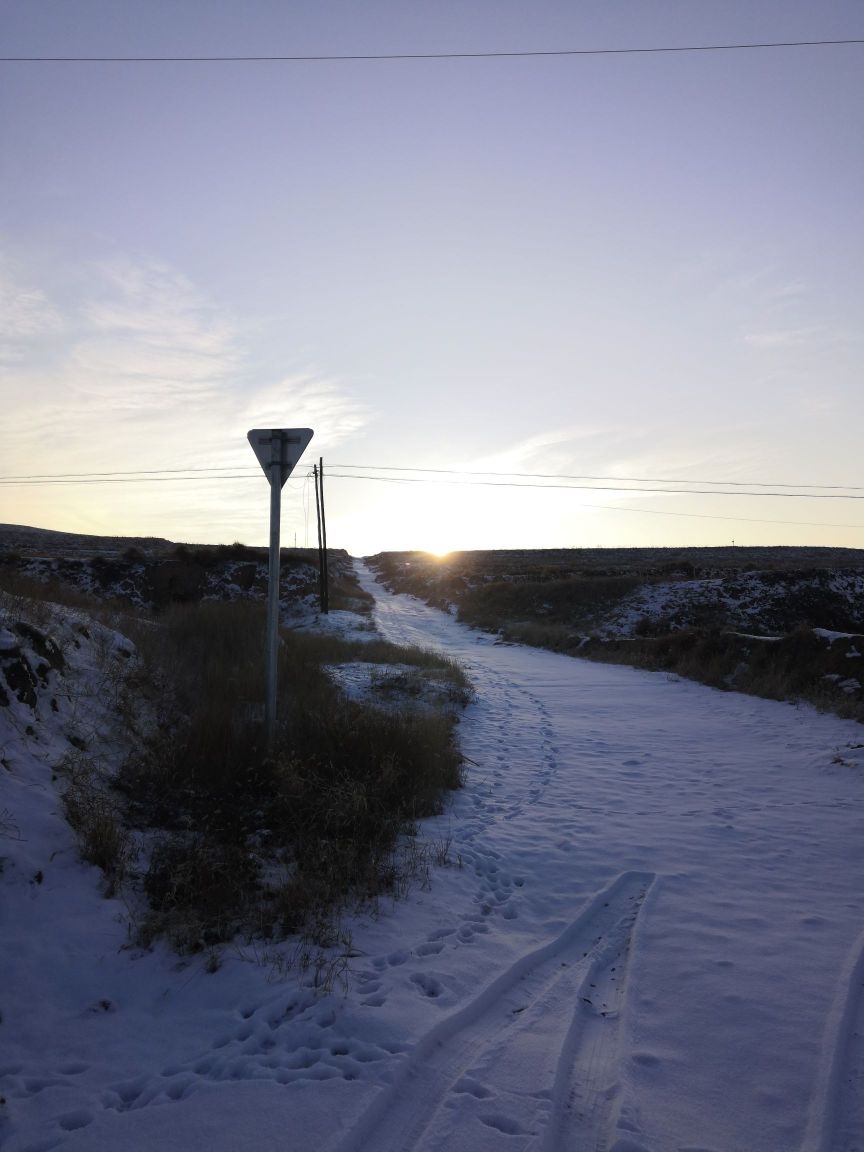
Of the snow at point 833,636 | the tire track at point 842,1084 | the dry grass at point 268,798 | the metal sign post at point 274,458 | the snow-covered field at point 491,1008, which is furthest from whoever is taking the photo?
the snow at point 833,636

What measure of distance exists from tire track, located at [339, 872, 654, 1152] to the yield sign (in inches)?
205

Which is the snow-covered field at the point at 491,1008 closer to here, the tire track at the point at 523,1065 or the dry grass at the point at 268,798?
the tire track at the point at 523,1065

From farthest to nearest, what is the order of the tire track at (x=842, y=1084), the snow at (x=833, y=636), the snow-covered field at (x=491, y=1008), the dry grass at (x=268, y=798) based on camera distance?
the snow at (x=833, y=636)
the dry grass at (x=268, y=798)
the snow-covered field at (x=491, y=1008)
the tire track at (x=842, y=1084)

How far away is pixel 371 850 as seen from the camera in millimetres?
5441

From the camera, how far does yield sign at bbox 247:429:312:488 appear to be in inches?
288

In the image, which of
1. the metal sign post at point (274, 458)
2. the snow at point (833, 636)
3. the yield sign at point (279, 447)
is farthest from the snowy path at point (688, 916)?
the yield sign at point (279, 447)

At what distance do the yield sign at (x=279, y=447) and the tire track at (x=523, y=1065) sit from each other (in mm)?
5210

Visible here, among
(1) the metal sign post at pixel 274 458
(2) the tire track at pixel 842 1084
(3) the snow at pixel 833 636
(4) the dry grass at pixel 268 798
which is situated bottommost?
(2) the tire track at pixel 842 1084

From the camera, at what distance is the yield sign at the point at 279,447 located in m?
7.30

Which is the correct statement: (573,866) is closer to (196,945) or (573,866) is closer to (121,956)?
(196,945)

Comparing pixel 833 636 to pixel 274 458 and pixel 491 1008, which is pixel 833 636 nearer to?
pixel 274 458

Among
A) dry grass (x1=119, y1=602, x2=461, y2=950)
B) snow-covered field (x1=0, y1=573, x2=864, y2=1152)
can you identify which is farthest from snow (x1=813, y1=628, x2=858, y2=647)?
dry grass (x1=119, y1=602, x2=461, y2=950)

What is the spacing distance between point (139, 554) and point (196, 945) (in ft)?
116

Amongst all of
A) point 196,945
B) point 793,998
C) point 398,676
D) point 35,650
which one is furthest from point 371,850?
point 398,676
